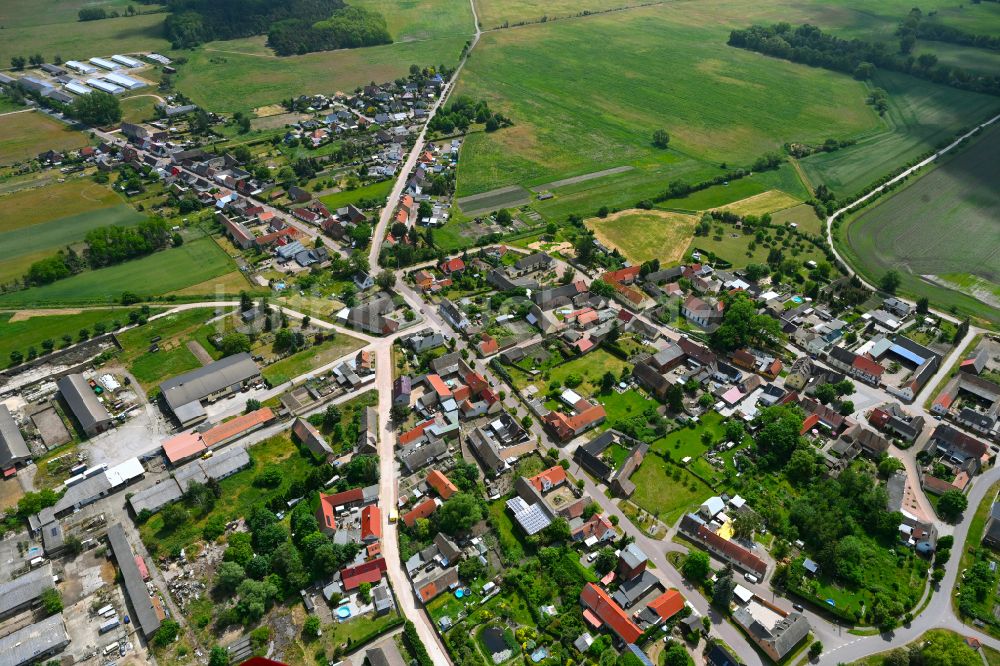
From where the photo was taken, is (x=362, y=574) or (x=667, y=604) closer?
(x=667, y=604)

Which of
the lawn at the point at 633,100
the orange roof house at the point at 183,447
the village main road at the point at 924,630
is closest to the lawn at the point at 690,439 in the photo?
the village main road at the point at 924,630

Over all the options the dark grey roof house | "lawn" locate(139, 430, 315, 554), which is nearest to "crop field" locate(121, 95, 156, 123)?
the dark grey roof house

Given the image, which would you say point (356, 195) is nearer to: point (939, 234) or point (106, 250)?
point (106, 250)

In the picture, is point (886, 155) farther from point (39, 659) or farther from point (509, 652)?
point (39, 659)

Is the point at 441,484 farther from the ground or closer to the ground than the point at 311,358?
closer to the ground

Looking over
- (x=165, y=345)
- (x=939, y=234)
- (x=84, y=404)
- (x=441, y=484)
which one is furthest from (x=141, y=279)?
(x=939, y=234)

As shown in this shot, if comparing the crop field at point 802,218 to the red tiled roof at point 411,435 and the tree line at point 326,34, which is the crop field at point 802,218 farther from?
the tree line at point 326,34
